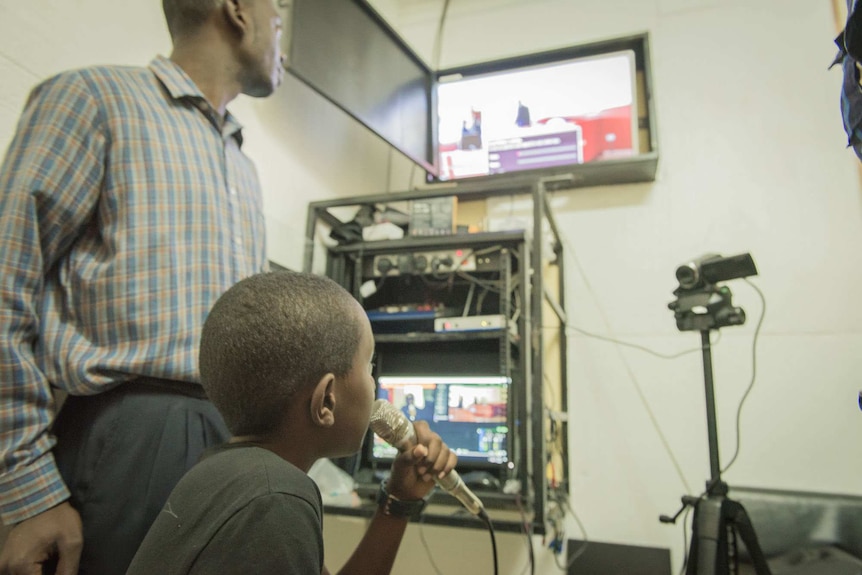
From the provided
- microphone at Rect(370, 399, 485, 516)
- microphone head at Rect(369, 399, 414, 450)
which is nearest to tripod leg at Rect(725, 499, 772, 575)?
microphone at Rect(370, 399, 485, 516)

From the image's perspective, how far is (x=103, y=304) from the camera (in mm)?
844

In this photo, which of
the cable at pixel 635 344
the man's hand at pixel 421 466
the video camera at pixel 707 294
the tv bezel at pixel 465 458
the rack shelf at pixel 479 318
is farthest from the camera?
the cable at pixel 635 344

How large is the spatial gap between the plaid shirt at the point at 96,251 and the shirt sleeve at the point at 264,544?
0.42m

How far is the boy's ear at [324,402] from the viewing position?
0.64 metres

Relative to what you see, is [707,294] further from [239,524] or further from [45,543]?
[45,543]

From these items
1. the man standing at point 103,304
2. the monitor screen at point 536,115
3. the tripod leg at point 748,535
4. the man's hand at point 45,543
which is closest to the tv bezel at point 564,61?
the monitor screen at point 536,115

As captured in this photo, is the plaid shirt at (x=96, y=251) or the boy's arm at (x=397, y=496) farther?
the boy's arm at (x=397, y=496)

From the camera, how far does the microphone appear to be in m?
0.82

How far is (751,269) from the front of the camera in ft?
4.71

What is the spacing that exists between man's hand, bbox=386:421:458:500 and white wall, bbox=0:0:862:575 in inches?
47.3

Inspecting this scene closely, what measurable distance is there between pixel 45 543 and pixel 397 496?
483 mm

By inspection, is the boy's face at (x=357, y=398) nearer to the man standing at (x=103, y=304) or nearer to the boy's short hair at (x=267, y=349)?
the boy's short hair at (x=267, y=349)

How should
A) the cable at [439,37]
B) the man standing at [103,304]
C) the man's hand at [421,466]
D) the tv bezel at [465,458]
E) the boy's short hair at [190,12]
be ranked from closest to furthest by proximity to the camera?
the man standing at [103,304] < the man's hand at [421,466] < the boy's short hair at [190,12] < the tv bezel at [465,458] < the cable at [439,37]

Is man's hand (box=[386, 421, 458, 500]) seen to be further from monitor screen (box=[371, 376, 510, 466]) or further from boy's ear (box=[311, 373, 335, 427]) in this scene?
monitor screen (box=[371, 376, 510, 466])
